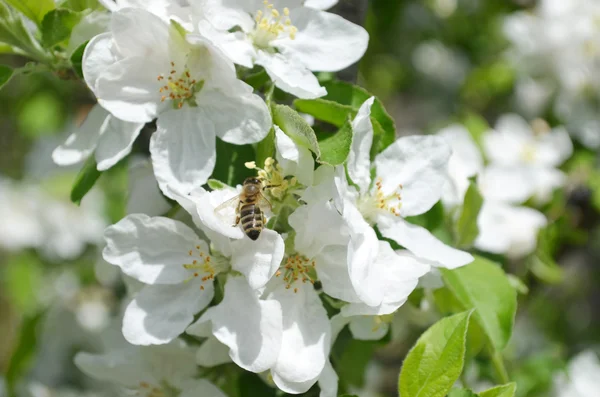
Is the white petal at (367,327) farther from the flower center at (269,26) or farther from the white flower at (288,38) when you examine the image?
the flower center at (269,26)

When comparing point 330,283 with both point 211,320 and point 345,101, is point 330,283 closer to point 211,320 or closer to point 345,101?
point 211,320

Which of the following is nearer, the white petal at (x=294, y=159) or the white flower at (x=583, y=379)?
the white petal at (x=294, y=159)

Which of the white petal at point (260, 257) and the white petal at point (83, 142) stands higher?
the white petal at point (260, 257)

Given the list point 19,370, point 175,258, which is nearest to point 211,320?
point 175,258

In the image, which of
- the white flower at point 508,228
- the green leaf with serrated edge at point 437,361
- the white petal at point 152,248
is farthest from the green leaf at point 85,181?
the white flower at point 508,228

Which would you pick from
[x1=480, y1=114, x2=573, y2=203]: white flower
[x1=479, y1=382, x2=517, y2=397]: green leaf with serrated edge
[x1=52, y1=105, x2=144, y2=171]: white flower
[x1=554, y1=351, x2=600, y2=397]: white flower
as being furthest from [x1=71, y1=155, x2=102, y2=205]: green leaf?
[x1=554, y1=351, x2=600, y2=397]: white flower

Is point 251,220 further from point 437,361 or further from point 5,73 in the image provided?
point 5,73
